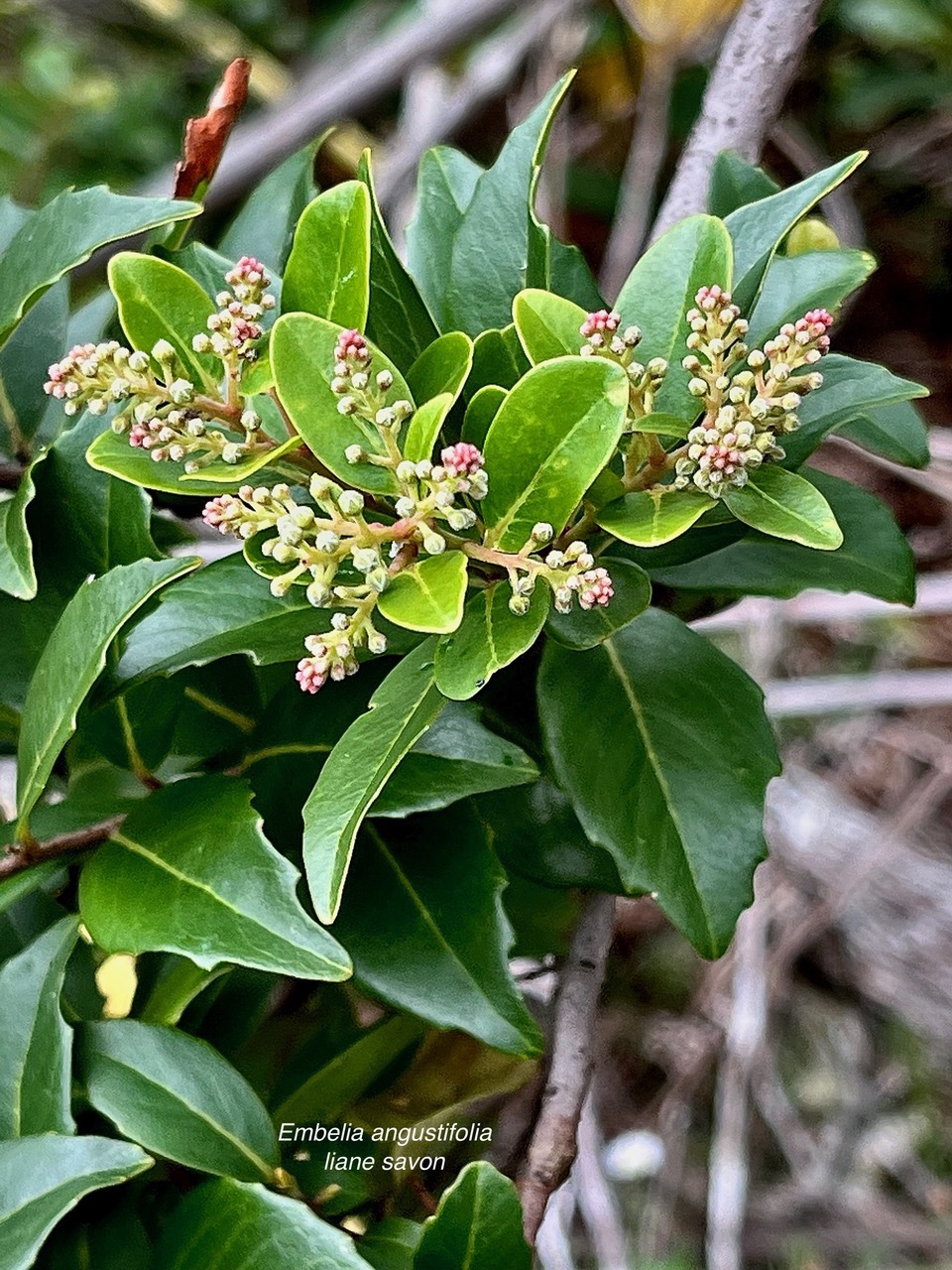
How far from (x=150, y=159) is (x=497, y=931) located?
181 cm

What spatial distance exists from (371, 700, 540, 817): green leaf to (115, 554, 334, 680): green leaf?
66mm

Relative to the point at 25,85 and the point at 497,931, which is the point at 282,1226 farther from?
the point at 25,85

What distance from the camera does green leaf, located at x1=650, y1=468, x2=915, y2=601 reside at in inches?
21.6

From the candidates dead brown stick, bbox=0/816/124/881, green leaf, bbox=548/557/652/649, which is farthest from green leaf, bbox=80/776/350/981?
green leaf, bbox=548/557/652/649

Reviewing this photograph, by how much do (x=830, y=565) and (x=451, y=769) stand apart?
222 millimetres

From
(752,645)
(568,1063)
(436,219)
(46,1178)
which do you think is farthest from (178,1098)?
(752,645)

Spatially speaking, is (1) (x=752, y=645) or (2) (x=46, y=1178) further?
(1) (x=752, y=645)

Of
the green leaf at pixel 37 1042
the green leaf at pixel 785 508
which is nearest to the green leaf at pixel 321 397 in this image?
the green leaf at pixel 785 508

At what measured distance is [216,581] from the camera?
472mm

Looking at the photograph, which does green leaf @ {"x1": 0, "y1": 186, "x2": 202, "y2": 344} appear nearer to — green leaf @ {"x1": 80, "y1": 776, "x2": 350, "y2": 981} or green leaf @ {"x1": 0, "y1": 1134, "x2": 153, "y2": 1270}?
green leaf @ {"x1": 80, "y1": 776, "x2": 350, "y2": 981}

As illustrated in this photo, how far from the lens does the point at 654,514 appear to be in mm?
423

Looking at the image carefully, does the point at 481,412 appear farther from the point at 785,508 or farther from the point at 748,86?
the point at 748,86

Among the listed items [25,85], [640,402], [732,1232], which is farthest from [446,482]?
[25,85]

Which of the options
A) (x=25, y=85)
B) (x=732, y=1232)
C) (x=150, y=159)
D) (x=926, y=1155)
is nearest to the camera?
(x=732, y=1232)
